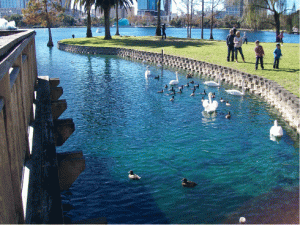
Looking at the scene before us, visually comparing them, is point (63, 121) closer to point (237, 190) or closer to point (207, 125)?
point (237, 190)

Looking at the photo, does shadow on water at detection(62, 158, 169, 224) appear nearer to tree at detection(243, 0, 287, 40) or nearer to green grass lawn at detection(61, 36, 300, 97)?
green grass lawn at detection(61, 36, 300, 97)

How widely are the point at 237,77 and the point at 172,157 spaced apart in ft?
41.6

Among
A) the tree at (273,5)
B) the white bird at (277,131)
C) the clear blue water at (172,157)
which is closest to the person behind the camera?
the clear blue water at (172,157)

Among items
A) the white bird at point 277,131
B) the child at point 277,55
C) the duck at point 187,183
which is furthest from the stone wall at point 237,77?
the duck at point 187,183

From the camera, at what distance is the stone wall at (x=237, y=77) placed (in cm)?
1445

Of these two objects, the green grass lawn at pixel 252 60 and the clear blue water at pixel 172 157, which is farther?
the green grass lawn at pixel 252 60

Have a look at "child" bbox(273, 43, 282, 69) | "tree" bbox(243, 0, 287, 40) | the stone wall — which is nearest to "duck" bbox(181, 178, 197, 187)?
the stone wall

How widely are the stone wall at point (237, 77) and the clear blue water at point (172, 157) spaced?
61 centimetres

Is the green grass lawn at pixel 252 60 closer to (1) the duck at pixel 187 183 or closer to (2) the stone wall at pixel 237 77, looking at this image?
(2) the stone wall at pixel 237 77

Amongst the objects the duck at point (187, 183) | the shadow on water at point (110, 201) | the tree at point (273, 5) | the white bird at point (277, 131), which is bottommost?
the shadow on water at point (110, 201)

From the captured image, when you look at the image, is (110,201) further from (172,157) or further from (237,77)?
(237,77)

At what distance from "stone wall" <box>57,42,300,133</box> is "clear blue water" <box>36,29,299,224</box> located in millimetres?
608

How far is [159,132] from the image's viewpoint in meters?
13.5

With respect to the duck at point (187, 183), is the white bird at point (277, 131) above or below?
above
